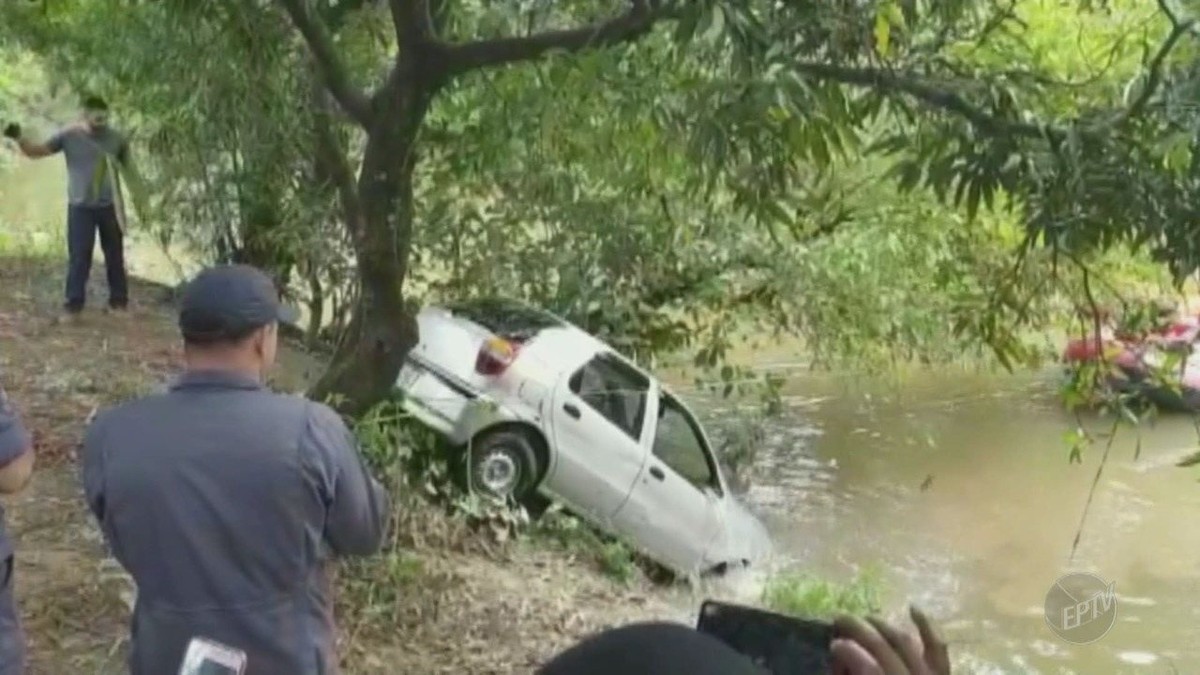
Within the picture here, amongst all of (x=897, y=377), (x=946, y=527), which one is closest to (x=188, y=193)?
(x=897, y=377)

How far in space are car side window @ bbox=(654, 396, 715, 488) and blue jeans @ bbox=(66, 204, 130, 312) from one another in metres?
3.52

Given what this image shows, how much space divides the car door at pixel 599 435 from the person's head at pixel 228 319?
6.05 metres

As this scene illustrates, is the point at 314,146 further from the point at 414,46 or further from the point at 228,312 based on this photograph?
the point at 228,312

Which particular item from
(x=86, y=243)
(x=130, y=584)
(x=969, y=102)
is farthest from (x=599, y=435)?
(x=969, y=102)

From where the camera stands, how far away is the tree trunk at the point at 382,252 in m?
5.32

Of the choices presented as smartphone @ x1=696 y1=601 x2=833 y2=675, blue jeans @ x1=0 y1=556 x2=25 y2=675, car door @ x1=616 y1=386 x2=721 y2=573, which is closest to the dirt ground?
car door @ x1=616 y1=386 x2=721 y2=573

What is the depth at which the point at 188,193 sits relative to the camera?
9.05 m

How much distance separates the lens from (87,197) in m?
9.35

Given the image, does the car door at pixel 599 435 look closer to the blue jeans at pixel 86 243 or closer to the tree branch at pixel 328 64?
the blue jeans at pixel 86 243

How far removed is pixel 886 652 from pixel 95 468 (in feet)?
6.54

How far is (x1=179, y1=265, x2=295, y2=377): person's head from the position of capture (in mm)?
2969

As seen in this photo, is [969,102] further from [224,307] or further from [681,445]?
[681,445]

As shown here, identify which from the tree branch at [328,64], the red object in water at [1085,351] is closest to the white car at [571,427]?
the tree branch at [328,64]

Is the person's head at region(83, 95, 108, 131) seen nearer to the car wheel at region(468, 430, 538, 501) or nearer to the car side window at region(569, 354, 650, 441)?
the car wheel at region(468, 430, 538, 501)
